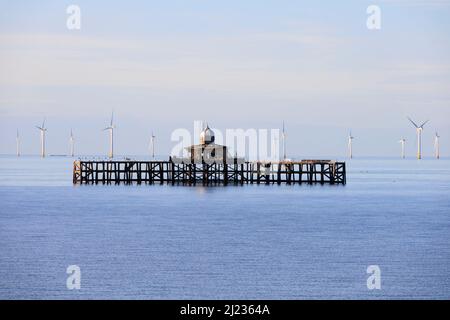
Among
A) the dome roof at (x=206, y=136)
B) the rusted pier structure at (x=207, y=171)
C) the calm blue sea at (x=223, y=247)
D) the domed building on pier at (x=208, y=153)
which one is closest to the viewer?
the calm blue sea at (x=223, y=247)

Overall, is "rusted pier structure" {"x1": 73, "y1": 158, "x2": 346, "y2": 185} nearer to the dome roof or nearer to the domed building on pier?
the domed building on pier

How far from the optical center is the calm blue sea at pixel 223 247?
40.9 m

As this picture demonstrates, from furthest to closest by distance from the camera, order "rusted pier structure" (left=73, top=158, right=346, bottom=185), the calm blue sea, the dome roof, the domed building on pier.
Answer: "rusted pier structure" (left=73, top=158, right=346, bottom=185) < the dome roof < the domed building on pier < the calm blue sea

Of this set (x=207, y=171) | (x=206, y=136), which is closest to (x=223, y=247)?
(x=207, y=171)

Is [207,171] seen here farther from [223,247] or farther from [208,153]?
[223,247]

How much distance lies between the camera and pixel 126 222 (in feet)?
231

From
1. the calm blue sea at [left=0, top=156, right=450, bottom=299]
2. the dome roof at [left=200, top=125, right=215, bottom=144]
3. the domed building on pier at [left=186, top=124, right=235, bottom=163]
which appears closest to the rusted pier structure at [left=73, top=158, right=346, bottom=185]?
the domed building on pier at [left=186, top=124, right=235, bottom=163]

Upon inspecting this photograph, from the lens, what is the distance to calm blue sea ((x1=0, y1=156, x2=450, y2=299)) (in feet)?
134

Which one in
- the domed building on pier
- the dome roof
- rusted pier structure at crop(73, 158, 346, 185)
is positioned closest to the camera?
the domed building on pier

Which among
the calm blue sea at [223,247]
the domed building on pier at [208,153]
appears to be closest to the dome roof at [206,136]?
the domed building on pier at [208,153]

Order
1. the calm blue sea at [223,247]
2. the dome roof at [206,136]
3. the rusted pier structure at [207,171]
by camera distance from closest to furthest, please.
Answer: the calm blue sea at [223,247], the dome roof at [206,136], the rusted pier structure at [207,171]

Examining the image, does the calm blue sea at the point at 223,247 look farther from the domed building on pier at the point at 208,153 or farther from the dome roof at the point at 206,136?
the dome roof at the point at 206,136
